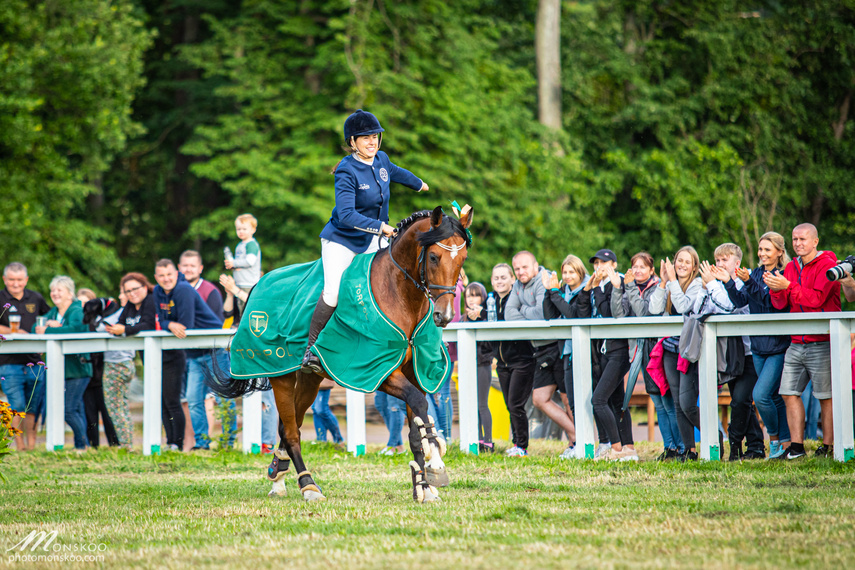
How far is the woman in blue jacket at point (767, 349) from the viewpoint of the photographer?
8.43 meters

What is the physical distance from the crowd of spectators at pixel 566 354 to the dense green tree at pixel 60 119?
9.53m

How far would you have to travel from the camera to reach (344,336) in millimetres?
7000

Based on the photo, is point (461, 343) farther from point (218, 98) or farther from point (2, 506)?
point (218, 98)

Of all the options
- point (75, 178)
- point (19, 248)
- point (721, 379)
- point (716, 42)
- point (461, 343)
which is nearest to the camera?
point (721, 379)

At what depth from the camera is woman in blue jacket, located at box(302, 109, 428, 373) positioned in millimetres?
7156

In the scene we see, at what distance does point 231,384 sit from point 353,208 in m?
2.44

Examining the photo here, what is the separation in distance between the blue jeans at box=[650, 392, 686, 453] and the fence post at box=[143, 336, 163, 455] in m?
5.89

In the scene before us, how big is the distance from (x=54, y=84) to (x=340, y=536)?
65.7 feet

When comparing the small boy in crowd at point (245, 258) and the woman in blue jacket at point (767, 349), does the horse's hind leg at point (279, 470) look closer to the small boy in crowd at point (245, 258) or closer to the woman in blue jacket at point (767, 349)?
the small boy in crowd at point (245, 258)

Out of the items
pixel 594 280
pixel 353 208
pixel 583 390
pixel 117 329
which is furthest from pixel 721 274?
pixel 117 329

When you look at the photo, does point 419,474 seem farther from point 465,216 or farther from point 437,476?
point 465,216

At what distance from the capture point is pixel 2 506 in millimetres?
7223

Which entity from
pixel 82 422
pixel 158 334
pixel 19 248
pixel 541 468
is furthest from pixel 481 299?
pixel 19 248

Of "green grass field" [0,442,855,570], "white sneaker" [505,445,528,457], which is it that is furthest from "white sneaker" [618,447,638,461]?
"white sneaker" [505,445,528,457]
